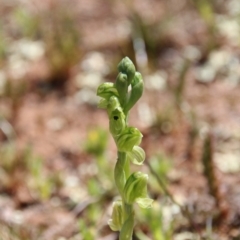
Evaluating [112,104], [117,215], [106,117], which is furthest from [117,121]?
[106,117]

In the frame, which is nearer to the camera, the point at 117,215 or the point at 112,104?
the point at 112,104

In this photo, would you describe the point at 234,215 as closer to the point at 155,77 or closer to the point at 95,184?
the point at 95,184

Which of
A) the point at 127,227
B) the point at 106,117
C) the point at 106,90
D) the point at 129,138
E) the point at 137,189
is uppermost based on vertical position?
the point at 106,90

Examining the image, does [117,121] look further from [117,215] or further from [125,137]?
[117,215]

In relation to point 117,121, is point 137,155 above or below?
below

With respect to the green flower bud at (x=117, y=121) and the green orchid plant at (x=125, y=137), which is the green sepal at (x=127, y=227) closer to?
the green orchid plant at (x=125, y=137)

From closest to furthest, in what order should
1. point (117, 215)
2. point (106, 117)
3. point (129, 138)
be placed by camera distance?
point (129, 138)
point (117, 215)
point (106, 117)

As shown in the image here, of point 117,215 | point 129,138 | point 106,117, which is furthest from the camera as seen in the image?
point 106,117
